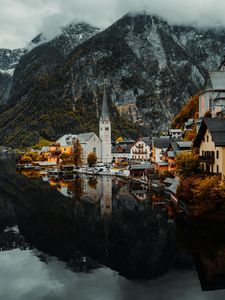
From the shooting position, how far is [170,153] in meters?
74.6

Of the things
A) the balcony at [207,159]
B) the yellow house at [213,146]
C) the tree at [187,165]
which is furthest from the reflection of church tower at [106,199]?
the yellow house at [213,146]

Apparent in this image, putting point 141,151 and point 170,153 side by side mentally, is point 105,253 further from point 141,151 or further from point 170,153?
point 141,151

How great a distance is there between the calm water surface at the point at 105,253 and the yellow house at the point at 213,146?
7.93 metres

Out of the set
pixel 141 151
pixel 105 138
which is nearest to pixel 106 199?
pixel 141 151

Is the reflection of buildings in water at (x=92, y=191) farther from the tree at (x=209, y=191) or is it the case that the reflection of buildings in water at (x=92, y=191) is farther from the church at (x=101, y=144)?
the church at (x=101, y=144)

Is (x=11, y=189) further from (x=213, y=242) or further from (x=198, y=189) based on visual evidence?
(x=213, y=242)

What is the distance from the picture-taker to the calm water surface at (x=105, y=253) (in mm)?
25453

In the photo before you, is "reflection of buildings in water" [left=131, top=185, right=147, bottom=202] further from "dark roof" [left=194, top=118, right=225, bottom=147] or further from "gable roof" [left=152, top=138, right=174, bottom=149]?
"gable roof" [left=152, top=138, right=174, bottom=149]

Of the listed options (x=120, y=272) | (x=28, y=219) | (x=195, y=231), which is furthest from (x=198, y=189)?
(x=28, y=219)

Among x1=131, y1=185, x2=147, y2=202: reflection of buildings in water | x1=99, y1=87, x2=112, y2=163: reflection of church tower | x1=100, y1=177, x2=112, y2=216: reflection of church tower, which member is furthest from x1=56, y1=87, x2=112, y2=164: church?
x1=131, y1=185, x2=147, y2=202: reflection of buildings in water

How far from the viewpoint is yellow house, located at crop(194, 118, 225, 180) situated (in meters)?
42.8

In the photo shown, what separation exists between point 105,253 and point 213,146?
64.2 ft

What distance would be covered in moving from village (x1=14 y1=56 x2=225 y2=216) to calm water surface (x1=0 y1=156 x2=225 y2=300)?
7243 millimetres

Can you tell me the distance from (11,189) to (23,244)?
39.7 meters
